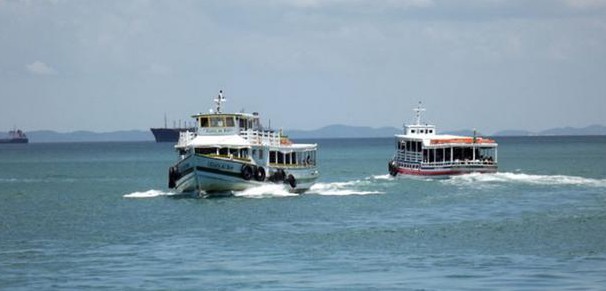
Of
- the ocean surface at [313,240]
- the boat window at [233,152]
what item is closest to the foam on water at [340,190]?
the ocean surface at [313,240]

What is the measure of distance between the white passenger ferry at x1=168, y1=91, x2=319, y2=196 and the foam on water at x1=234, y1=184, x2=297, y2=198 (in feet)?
1.00

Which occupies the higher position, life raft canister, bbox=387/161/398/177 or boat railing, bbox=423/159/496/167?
boat railing, bbox=423/159/496/167

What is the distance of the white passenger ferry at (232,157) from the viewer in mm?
63719

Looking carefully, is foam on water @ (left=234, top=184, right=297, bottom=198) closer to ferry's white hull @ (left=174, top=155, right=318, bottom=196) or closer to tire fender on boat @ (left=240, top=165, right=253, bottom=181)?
ferry's white hull @ (left=174, top=155, right=318, bottom=196)

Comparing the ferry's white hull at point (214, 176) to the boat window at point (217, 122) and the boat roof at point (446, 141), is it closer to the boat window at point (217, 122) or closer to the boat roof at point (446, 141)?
the boat window at point (217, 122)

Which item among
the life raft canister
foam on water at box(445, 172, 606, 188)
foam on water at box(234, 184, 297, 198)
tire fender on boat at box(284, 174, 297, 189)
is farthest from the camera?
the life raft canister

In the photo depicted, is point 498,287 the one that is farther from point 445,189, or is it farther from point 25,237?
point 445,189

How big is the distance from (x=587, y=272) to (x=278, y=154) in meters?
35.2

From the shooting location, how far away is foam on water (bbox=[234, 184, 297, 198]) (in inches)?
2564

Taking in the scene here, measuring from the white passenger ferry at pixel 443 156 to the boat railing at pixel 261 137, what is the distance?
21072 mm

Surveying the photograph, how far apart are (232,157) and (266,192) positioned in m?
3.25

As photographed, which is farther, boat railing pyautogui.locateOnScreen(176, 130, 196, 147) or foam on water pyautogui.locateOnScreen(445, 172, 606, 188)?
foam on water pyautogui.locateOnScreen(445, 172, 606, 188)

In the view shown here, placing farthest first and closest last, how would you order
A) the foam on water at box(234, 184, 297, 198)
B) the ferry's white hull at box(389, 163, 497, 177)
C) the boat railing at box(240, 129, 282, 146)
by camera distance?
the ferry's white hull at box(389, 163, 497, 177), the boat railing at box(240, 129, 282, 146), the foam on water at box(234, 184, 297, 198)

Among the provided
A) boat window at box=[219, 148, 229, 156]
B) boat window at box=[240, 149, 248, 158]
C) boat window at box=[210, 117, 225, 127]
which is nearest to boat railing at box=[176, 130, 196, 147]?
boat window at box=[210, 117, 225, 127]
